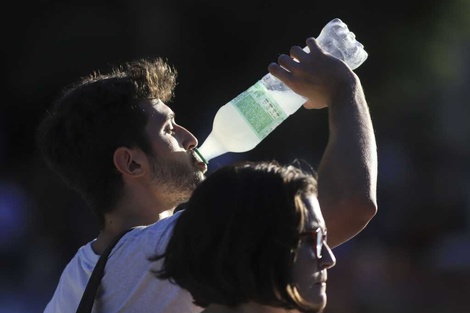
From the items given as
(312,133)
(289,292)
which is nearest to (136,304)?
(289,292)

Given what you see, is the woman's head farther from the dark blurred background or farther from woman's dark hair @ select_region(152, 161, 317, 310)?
the dark blurred background

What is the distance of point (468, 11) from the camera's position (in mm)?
9625

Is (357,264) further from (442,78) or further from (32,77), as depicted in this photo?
(32,77)

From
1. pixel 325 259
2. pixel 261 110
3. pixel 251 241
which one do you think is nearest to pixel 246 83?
pixel 261 110

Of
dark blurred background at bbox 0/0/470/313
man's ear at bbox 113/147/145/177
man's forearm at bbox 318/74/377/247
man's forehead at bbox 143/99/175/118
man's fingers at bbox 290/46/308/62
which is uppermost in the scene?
man's forehead at bbox 143/99/175/118

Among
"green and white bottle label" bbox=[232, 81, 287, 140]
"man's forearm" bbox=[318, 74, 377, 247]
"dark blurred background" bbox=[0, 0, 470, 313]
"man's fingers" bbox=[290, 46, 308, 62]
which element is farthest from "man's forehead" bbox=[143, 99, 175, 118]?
"dark blurred background" bbox=[0, 0, 470, 313]

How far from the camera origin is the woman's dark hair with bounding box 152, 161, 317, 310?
196cm

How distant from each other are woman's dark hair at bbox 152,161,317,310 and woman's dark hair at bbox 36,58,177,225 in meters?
0.74

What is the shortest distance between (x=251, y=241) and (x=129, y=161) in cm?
86

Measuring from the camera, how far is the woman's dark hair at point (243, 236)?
6.44ft

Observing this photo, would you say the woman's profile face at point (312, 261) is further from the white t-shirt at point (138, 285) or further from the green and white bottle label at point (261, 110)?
the green and white bottle label at point (261, 110)

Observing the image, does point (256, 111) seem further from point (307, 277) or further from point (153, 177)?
point (307, 277)

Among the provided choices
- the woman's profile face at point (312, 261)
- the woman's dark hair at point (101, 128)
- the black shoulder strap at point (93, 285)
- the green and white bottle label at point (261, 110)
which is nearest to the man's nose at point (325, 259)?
the woman's profile face at point (312, 261)

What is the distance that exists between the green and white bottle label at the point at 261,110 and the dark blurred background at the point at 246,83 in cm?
608
